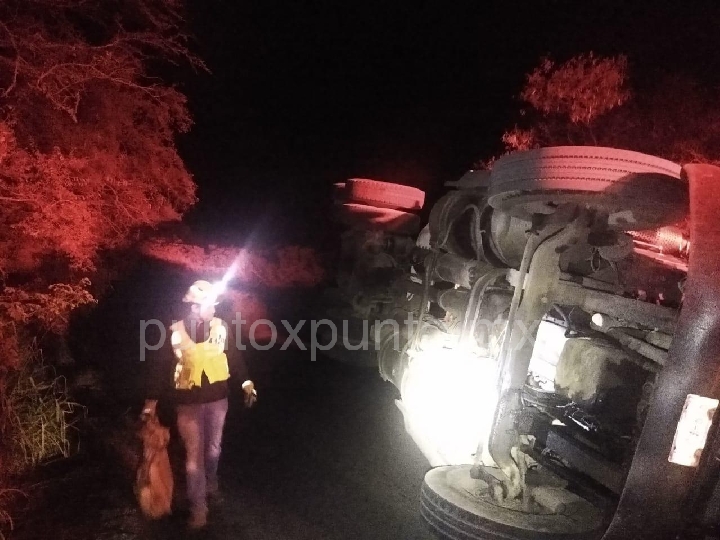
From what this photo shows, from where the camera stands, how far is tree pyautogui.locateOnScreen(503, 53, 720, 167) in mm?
14664

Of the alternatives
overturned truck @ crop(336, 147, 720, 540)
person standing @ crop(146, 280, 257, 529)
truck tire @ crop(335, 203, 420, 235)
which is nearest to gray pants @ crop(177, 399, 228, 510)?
person standing @ crop(146, 280, 257, 529)

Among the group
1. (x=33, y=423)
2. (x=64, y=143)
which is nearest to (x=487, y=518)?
(x=33, y=423)

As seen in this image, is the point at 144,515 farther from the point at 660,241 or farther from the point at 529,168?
the point at 660,241

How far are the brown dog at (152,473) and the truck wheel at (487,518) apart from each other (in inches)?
86.9

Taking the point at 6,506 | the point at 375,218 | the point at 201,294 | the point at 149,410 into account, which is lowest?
the point at 6,506

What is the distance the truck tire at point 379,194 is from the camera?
25.6ft

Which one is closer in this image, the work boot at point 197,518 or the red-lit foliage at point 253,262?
the work boot at point 197,518

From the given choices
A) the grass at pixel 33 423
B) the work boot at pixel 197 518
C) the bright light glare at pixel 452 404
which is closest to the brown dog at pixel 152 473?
the work boot at pixel 197 518

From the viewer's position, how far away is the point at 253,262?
15.3m

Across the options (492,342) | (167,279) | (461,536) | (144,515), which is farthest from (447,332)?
(167,279)

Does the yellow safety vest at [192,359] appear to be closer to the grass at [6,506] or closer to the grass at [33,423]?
the grass at [6,506]

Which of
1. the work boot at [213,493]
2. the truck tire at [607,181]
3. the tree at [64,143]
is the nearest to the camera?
the truck tire at [607,181]

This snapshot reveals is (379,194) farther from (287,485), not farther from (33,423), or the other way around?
(33,423)

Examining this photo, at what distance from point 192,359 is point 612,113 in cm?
1563
